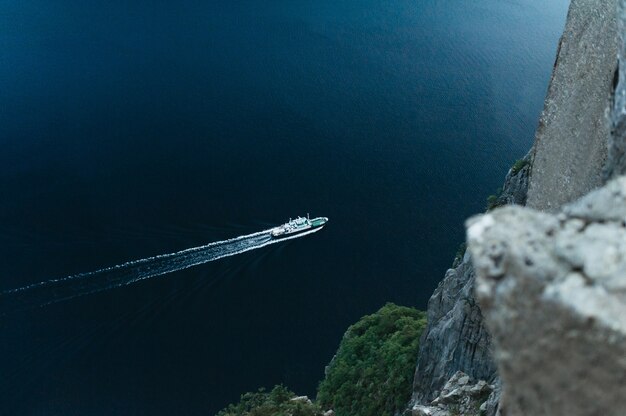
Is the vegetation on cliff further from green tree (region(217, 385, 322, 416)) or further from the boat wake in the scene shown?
the boat wake

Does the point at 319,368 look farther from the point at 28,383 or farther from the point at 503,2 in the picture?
the point at 503,2

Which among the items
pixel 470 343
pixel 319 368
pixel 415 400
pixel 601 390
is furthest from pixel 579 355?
pixel 319 368

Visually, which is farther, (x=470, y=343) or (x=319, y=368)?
(x=319, y=368)

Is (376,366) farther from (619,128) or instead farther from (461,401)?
(619,128)

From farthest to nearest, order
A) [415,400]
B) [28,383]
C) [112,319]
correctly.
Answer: [112,319] < [28,383] < [415,400]

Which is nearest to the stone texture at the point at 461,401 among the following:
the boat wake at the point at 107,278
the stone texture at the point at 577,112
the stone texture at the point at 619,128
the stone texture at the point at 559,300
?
→ the stone texture at the point at 577,112

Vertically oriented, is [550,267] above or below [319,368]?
below

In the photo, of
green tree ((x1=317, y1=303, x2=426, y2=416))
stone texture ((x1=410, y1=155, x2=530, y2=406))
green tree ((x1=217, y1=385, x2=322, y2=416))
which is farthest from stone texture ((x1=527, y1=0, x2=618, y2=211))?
green tree ((x1=217, y1=385, x2=322, y2=416))

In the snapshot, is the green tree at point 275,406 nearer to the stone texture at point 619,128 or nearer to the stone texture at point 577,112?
the stone texture at point 577,112
